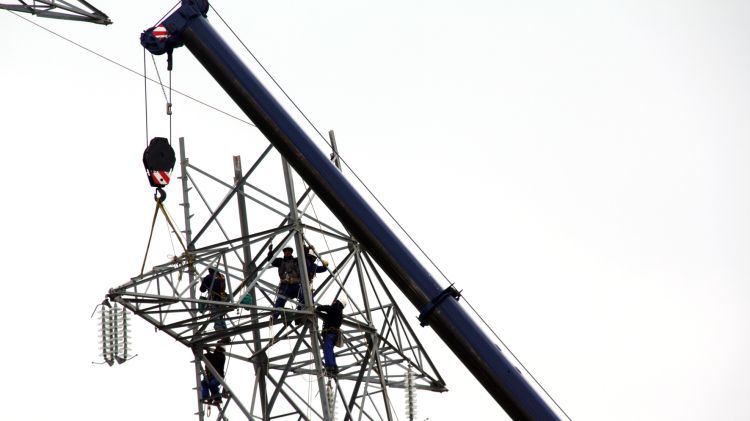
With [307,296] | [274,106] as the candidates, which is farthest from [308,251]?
[274,106]

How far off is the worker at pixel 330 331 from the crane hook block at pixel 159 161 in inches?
169

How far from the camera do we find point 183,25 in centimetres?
3456

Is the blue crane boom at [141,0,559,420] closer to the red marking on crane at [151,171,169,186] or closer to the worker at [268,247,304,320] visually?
the red marking on crane at [151,171,169,186]

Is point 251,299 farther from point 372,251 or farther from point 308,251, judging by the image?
point 372,251

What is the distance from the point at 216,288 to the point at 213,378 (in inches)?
81.1

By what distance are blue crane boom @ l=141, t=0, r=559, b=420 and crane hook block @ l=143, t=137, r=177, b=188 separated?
6.98ft

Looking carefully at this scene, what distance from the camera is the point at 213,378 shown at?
36.9 m

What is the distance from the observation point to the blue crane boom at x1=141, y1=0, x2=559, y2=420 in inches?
1225

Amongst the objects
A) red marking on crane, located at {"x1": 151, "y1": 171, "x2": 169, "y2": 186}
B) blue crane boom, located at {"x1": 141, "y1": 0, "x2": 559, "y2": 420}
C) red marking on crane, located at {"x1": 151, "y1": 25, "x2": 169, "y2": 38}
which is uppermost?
red marking on crane, located at {"x1": 151, "y1": 25, "x2": 169, "y2": 38}

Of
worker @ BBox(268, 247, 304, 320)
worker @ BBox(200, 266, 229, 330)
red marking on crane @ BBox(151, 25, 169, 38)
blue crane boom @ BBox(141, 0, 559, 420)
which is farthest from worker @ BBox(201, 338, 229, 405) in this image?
red marking on crane @ BBox(151, 25, 169, 38)

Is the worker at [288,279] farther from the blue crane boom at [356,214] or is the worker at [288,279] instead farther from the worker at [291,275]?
the blue crane boom at [356,214]

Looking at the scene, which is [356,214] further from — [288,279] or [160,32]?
[160,32]

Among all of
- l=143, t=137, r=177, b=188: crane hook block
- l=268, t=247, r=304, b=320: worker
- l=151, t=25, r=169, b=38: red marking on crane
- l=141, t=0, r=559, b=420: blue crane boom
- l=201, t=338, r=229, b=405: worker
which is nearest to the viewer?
l=141, t=0, r=559, b=420: blue crane boom

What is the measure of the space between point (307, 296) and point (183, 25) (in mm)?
6221
